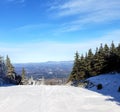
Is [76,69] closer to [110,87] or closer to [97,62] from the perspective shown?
[97,62]

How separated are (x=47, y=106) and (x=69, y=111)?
2.55m

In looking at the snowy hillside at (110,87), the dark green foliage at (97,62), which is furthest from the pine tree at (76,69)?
the snowy hillside at (110,87)

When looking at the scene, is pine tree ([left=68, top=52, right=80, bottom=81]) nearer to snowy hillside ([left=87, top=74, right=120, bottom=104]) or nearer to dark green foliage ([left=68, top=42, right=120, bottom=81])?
dark green foliage ([left=68, top=42, right=120, bottom=81])

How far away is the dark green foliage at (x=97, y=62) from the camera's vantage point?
73.0 m

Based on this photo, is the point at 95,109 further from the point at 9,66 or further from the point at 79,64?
the point at 9,66

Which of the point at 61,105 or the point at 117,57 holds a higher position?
the point at 117,57

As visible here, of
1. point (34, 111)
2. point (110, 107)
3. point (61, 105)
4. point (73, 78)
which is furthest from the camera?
point (73, 78)

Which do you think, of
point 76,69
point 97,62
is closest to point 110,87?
point 97,62

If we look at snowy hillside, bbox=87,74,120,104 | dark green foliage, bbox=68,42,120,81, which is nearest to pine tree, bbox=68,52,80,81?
dark green foliage, bbox=68,42,120,81

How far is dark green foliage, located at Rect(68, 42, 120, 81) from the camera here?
240ft

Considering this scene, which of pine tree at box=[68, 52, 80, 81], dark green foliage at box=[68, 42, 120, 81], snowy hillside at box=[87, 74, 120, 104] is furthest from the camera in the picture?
pine tree at box=[68, 52, 80, 81]

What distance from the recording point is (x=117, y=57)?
238 feet

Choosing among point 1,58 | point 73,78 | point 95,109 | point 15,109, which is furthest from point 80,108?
point 1,58

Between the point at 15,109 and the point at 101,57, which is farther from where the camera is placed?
the point at 101,57
